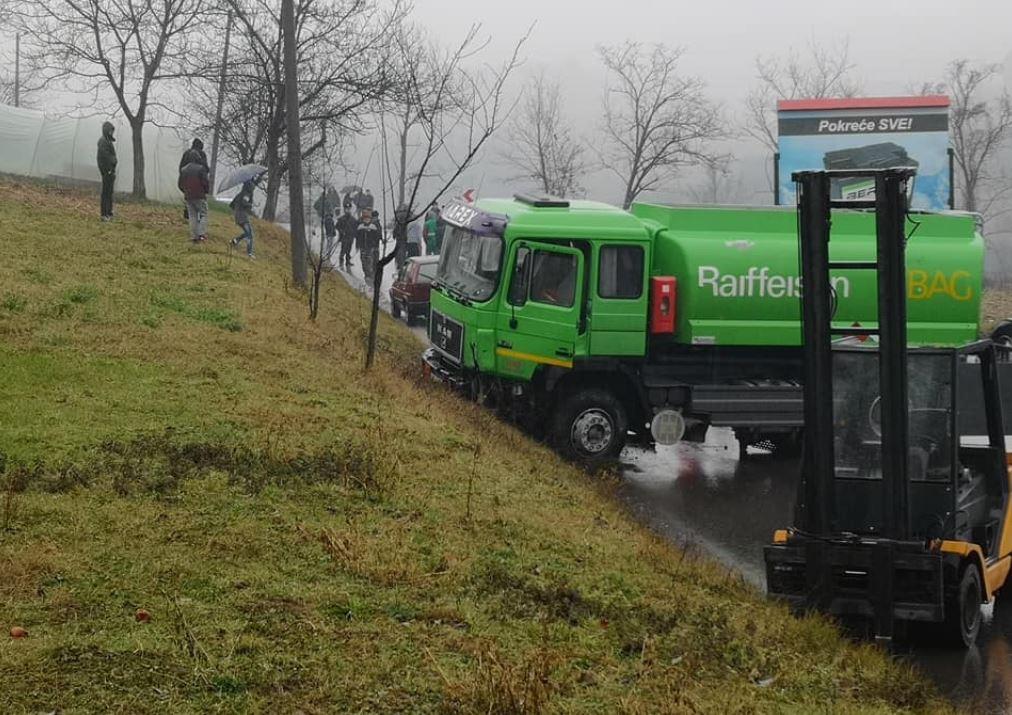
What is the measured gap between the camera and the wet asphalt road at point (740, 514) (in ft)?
29.1

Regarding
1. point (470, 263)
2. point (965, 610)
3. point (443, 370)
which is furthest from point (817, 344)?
point (443, 370)

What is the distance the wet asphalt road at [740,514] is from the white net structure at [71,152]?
2034 cm

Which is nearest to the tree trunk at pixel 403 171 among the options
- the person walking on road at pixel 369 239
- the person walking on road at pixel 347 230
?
the person walking on road at pixel 369 239

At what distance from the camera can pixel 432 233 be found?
34.8 metres

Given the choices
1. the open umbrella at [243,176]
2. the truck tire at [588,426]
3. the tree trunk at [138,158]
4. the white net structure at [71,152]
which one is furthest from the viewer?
the white net structure at [71,152]

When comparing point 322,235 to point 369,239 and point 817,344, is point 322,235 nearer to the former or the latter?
point 369,239

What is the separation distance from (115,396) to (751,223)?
8439 millimetres

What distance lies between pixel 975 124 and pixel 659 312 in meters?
26.8

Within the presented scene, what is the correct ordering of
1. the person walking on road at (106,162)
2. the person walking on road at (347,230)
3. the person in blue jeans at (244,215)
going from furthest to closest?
1. the person walking on road at (347,230)
2. the person walking on road at (106,162)
3. the person in blue jeans at (244,215)

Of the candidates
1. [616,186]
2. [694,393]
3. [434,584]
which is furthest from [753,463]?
[616,186]

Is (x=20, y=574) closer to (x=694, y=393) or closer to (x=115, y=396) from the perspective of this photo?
(x=115, y=396)

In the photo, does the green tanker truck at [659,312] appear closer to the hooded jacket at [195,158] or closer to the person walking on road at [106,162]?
the hooded jacket at [195,158]

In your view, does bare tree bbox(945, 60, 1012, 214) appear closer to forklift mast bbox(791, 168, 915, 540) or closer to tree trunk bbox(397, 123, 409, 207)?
tree trunk bbox(397, 123, 409, 207)

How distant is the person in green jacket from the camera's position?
34.0 m
